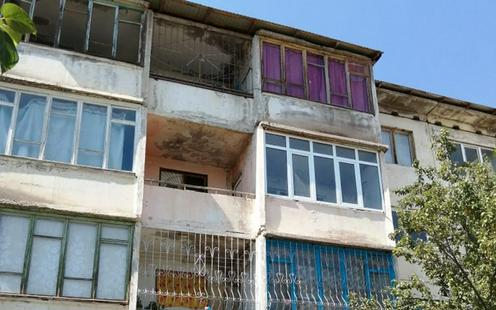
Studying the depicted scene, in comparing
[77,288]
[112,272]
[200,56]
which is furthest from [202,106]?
[77,288]

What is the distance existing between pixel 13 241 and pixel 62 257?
3.48ft

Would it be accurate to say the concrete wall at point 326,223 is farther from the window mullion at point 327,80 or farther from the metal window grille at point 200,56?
the metal window grille at point 200,56

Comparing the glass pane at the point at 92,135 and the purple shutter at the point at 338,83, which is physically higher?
the purple shutter at the point at 338,83

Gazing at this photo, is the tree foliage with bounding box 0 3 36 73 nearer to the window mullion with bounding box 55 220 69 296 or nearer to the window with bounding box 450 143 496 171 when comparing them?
the window mullion with bounding box 55 220 69 296

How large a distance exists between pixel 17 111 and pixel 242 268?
676 centimetres

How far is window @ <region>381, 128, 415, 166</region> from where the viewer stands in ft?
64.0

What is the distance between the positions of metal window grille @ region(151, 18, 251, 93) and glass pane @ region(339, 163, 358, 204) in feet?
→ 11.4

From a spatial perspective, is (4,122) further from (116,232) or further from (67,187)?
(116,232)

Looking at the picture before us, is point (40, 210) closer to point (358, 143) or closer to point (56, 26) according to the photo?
point (56, 26)

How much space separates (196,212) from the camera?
1513 cm

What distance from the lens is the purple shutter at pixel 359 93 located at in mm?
17984

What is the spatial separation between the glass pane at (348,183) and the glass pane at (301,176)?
102cm

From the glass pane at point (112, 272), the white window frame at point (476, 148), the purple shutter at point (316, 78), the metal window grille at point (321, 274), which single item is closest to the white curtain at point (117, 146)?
the glass pane at point (112, 272)

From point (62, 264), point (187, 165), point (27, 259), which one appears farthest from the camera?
point (187, 165)
